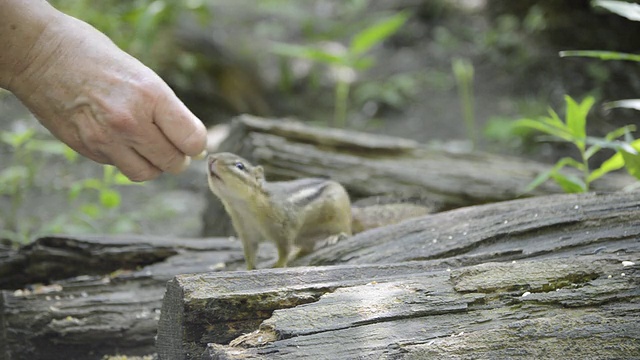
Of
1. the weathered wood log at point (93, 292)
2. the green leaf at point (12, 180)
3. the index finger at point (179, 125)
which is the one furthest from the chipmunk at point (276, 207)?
the green leaf at point (12, 180)

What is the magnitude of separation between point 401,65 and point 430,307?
8146 mm

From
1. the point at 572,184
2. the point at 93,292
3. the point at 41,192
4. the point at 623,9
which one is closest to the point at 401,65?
the point at 41,192

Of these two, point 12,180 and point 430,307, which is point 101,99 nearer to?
point 430,307

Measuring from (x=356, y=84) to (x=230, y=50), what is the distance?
1.71 meters

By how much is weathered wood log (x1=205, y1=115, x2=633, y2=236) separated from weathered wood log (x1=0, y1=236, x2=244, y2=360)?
39.2 inches

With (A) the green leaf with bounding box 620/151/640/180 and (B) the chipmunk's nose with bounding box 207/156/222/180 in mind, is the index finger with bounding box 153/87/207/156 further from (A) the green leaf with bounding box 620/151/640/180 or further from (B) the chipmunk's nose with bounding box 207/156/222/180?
(A) the green leaf with bounding box 620/151/640/180

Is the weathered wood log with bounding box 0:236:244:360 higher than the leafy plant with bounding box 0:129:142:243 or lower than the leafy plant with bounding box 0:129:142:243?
lower

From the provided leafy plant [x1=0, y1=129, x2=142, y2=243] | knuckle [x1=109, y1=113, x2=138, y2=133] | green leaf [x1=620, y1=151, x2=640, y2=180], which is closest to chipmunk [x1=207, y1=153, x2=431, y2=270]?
knuckle [x1=109, y1=113, x2=138, y2=133]

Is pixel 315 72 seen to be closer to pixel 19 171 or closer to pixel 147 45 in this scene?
pixel 147 45

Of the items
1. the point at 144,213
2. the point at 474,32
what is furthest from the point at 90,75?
the point at 474,32

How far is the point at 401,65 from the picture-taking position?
1026 centimetres

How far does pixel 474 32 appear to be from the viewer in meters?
10.4

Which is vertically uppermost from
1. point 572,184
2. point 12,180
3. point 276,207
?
point 12,180

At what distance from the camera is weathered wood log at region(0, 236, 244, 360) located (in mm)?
3365
